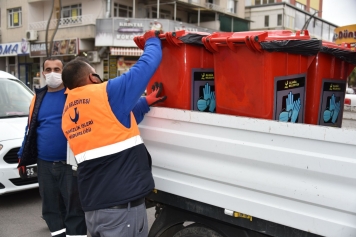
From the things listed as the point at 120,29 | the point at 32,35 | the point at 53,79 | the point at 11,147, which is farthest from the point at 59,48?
the point at 53,79

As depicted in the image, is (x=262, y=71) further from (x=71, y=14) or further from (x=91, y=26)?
(x=71, y=14)

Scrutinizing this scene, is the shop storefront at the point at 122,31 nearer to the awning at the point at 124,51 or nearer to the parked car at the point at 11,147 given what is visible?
the awning at the point at 124,51

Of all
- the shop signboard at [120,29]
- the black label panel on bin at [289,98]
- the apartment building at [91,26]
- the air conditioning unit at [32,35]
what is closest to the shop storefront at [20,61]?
the apartment building at [91,26]

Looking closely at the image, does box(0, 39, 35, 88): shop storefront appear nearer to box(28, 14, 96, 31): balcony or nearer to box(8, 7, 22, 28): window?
box(28, 14, 96, 31): balcony

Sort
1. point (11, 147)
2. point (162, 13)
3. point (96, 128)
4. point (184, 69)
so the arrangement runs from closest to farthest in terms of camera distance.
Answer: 1. point (96, 128)
2. point (184, 69)
3. point (11, 147)
4. point (162, 13)

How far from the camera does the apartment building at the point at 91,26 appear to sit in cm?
2458

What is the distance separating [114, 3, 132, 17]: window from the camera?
2673 cm

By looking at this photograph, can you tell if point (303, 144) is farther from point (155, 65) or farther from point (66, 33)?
point (66, 33)

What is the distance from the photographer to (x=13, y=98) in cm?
639

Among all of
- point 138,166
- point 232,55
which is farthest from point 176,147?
point 232,55

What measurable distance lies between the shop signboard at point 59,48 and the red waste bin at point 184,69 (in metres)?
24.1

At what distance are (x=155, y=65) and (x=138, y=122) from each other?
47 cm

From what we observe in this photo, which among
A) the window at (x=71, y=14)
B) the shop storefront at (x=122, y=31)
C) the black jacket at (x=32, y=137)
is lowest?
the black jacket at (x=32, y=137)

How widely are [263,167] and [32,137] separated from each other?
243cm
